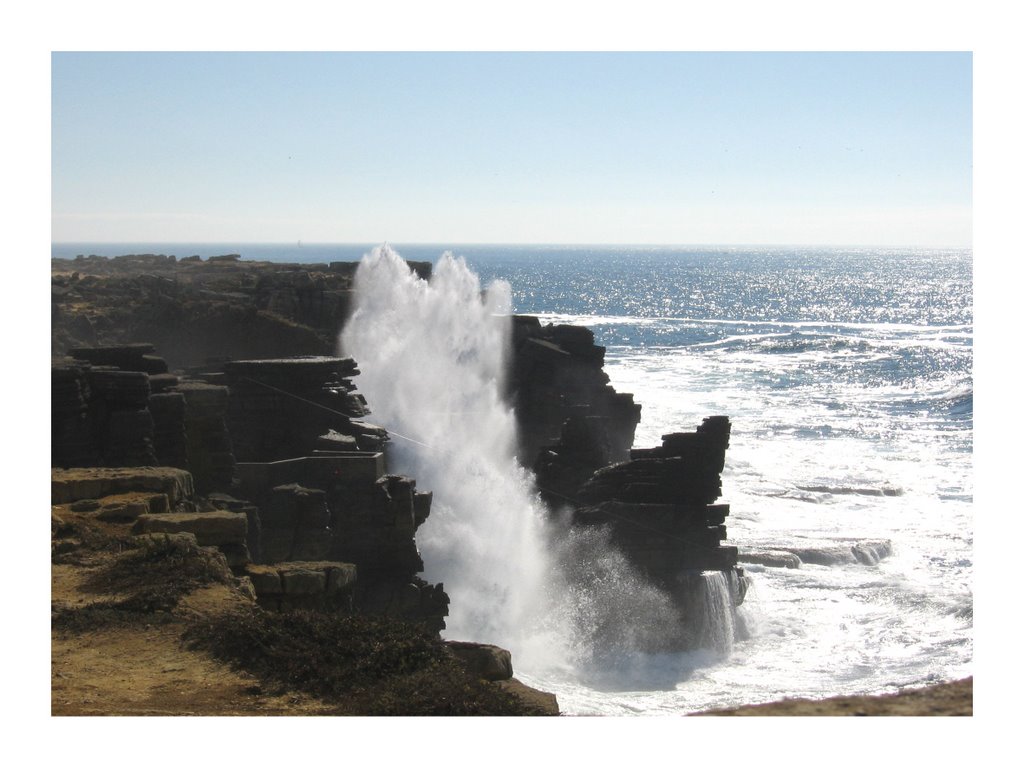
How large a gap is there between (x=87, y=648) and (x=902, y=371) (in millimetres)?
61694

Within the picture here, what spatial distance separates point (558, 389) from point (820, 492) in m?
8.68

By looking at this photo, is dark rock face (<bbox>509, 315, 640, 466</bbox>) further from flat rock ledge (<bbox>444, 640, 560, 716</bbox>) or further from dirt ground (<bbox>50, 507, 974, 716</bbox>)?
dirt ground (<bbox>50, 507, 974, 716</bbox>)

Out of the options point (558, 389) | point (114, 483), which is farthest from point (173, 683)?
point (558, 389)

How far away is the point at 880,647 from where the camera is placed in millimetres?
21406

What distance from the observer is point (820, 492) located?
117 ft

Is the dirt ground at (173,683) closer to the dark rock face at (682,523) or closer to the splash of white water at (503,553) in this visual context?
the splash of white water at (503,553)

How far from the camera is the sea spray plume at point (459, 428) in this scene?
20.9 meters

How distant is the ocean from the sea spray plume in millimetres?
702

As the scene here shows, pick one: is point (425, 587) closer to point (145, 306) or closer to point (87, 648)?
point (87, 648)

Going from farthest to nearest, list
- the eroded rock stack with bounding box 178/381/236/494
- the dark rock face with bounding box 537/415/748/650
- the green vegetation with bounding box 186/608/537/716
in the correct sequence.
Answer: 1. the dark rock face with bounding box 537/415/748/650
2. the eroded rock stack with bounding box 178/381/236/494
3. the green vegetation with bounding box 186/608/537/716

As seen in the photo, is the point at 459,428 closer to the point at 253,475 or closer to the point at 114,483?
the point at 253,475

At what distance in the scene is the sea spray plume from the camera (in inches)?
821

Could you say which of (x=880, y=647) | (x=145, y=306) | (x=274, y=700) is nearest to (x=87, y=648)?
(x=274, y=700)

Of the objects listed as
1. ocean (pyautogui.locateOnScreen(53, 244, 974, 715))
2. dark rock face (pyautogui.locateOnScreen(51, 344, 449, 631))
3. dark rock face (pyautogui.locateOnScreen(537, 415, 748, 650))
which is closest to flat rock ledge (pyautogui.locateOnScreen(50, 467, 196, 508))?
dark rock face (pyautogui.locateOnScreen(51, 344, 449, 631))
